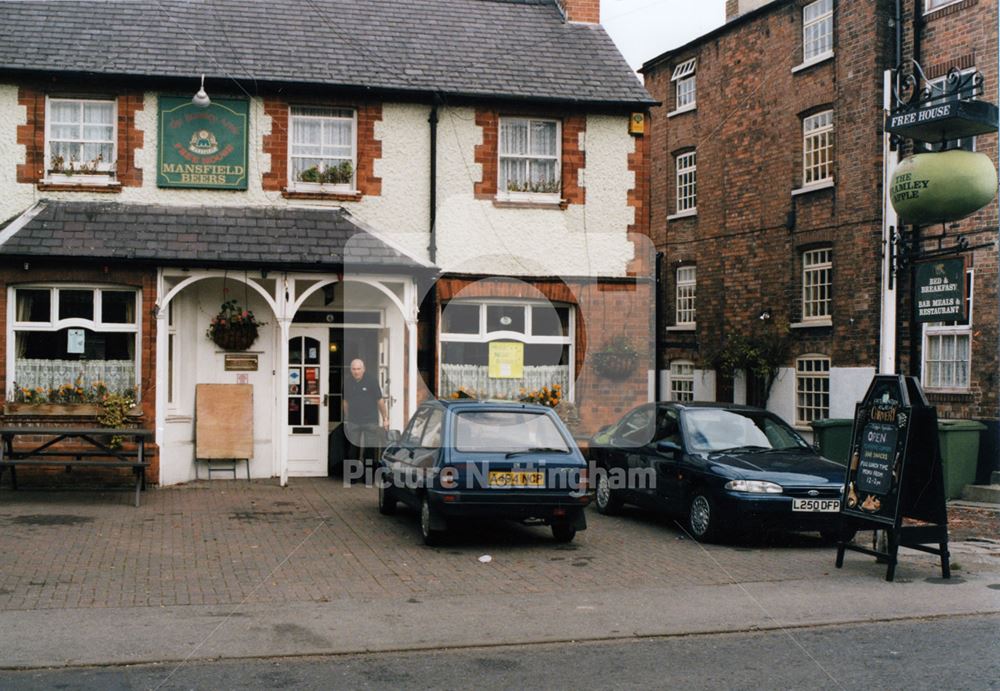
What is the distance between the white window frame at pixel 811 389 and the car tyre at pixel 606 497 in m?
11.1

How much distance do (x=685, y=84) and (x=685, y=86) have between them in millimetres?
56

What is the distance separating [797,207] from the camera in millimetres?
24578

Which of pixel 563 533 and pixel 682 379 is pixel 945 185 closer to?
pixel 563 533

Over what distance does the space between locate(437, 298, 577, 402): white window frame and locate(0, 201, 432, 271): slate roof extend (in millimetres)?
1575

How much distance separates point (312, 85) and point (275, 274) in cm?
326

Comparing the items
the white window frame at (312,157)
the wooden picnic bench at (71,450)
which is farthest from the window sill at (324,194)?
the wooden picnic bench at (71,450)

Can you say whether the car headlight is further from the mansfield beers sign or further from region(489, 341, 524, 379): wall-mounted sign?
the mansfield beers sign

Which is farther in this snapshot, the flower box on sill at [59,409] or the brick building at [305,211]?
the brick building at [305,211]

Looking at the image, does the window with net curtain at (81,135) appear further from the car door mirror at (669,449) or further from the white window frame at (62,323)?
the car door mirror at (669,449)

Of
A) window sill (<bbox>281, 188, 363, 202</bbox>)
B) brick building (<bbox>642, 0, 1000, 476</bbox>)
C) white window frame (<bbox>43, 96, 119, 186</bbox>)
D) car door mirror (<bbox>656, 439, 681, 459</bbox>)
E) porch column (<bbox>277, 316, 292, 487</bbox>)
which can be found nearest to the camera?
car door mirror (<bbox>656, 439, 681, 459</bbox>)

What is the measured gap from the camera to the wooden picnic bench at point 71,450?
1392cm

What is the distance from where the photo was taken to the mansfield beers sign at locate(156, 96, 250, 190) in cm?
1652

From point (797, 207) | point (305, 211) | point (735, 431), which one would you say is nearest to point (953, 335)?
point (797, 207)

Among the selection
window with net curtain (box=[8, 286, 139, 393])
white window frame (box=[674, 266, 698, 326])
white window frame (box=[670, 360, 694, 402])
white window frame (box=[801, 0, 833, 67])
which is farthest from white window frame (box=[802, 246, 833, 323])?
window with net curtain (box=[8, 286, 139, 393])
